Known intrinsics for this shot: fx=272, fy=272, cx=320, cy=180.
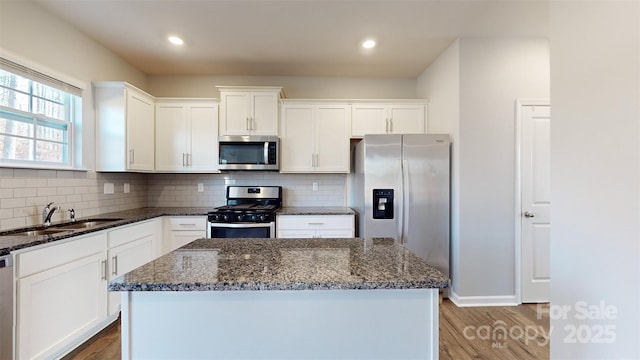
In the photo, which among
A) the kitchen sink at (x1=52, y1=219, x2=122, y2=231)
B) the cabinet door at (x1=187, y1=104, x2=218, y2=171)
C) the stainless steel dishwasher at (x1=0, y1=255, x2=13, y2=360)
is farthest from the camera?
the cabinet door at (x1=187, y1=104, x2=218, y2=171)

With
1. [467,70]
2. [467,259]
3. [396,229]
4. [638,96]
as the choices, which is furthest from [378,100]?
[638,96]

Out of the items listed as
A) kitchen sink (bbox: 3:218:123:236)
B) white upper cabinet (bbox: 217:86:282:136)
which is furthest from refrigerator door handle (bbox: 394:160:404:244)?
kitchen sink (bbox: 3:218:123:236)

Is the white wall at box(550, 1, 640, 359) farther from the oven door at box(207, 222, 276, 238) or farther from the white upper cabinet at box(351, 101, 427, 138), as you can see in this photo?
the oven door at box(207, 222, 276, 238)

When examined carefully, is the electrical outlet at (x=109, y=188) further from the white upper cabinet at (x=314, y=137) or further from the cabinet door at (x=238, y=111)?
the white upper cabinet at (x=314, y=137)

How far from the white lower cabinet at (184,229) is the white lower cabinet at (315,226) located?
2.86ft

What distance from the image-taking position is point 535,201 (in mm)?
2754

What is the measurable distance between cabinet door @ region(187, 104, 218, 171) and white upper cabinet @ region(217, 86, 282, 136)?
0.16 metres

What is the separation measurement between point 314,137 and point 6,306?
281 cm

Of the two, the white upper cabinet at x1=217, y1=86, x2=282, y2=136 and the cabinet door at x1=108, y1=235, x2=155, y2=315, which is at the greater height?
the white upper cabinet at x1=217, y1=86, x2=282, y2=136

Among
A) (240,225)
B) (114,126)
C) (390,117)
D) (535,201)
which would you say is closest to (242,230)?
(240,225)

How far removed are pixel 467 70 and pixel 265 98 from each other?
2219 mm

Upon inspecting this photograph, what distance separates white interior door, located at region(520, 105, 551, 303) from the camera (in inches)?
107

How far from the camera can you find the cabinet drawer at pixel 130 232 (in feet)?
7.46

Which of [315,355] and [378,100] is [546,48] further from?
[315,355]
